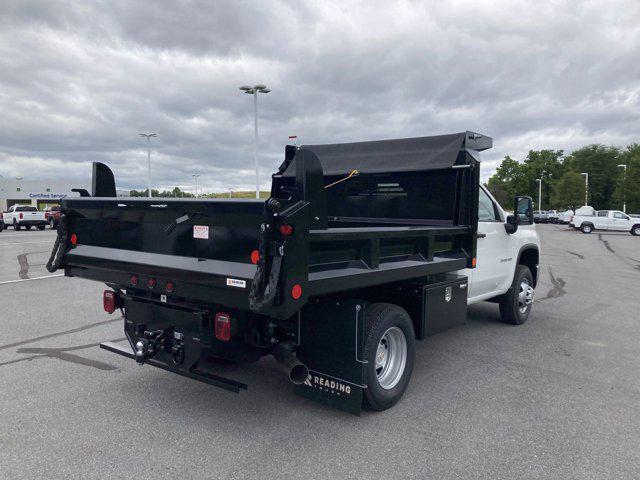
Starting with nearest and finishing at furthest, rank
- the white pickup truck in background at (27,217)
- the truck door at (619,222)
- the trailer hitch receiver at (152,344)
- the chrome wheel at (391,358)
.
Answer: the trailer hitch receiver at (152,344)
the chrome wheel at (391,358)
the white pickup truck in background at (27,217)
the truck door at (619,222)

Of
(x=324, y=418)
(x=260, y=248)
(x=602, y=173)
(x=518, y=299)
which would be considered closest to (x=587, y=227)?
(x=518, y=299)

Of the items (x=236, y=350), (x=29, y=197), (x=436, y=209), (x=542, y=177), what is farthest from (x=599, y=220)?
(x=29, y=197)

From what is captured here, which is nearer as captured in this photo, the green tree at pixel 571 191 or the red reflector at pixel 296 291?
the red reflector at pixel 296 291

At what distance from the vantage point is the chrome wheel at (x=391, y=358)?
398 cm

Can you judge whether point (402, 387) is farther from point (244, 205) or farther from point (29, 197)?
point (29, 197)

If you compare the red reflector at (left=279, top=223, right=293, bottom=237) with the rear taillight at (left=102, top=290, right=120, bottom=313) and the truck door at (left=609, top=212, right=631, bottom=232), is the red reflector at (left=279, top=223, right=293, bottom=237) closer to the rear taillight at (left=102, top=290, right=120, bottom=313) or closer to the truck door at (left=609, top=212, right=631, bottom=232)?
the rear taillight at (left=102, top=290, right=120, bottom=313)

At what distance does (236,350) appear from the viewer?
11.7 feet

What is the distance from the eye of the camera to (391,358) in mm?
4102

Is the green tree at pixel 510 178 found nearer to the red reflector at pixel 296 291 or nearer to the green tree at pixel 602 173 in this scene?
the green tree at pixel 602 173

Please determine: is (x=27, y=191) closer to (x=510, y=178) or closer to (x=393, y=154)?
(x=393, y=154)

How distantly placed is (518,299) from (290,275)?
16.2 ft

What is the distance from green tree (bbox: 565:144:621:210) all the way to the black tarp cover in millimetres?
77346

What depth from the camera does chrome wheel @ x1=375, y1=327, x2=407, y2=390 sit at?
13.1ft

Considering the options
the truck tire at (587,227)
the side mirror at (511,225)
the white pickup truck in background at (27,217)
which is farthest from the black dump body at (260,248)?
the truck tire at (587,227)
